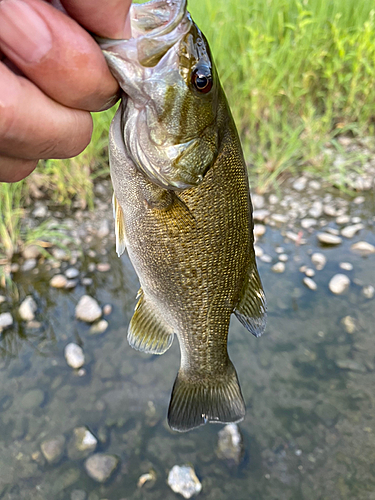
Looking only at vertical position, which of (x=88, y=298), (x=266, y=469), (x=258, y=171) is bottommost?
(x=266, y=469)

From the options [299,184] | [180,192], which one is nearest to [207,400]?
[180,192]

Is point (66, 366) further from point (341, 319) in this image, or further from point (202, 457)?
point (341, 319)

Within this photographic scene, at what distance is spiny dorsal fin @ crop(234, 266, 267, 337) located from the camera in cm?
141

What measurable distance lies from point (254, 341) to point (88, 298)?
1180 mm

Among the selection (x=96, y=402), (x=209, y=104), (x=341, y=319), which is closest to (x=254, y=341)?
(x=341, y=319)

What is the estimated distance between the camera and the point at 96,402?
2127mm

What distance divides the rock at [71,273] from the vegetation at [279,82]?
0.74 m

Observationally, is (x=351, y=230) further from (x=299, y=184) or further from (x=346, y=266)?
(x=299, y=184)

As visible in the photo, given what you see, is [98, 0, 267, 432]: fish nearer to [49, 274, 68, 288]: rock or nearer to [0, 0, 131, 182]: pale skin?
[0, 0, 131, 182]: pale skin

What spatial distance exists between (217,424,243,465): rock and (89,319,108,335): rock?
988 mm

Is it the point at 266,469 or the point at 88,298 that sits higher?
the point at 88,298

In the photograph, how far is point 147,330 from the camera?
4.85ft

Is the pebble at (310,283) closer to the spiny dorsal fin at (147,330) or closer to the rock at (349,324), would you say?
the rock at (349,324)

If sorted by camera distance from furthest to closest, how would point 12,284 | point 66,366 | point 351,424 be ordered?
point 12,284
point 66,366
point 351,424
